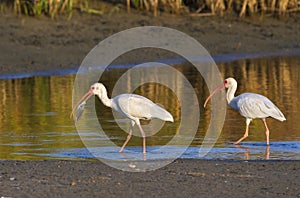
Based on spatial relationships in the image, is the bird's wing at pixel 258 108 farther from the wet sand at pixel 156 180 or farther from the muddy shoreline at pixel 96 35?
the muddy shoreline at pixel 96 35

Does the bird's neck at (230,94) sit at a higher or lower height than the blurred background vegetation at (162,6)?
lower

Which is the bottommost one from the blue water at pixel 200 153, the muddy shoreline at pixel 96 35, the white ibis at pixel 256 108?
the blue water at pixel 200 153

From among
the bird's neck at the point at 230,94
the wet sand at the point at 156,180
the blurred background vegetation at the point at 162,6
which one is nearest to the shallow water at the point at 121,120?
the bird's neck at the point at 230,94

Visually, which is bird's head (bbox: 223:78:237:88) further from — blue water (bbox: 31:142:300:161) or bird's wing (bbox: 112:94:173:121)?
bird's wing (bbox: 112:94:173:121)

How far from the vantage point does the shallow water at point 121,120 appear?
372 inches

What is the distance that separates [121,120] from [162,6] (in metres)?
8.11

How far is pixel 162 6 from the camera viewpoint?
19.2 metres

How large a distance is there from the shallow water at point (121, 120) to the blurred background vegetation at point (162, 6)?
231 centimetres

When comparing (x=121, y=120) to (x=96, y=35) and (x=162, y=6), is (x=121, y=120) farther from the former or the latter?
(x=162, y=6)

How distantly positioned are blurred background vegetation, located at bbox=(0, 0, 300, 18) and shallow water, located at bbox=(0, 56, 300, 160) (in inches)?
91.0

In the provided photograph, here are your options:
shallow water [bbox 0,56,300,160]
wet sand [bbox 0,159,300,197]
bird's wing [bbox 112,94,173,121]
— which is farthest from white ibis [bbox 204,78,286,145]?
wet sand [bbox 0,159,300,197]

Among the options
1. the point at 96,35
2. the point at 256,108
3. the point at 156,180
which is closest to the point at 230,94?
the point at 256,108

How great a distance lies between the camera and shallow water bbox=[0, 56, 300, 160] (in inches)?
372

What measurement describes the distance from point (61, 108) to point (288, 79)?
14.5 ft
